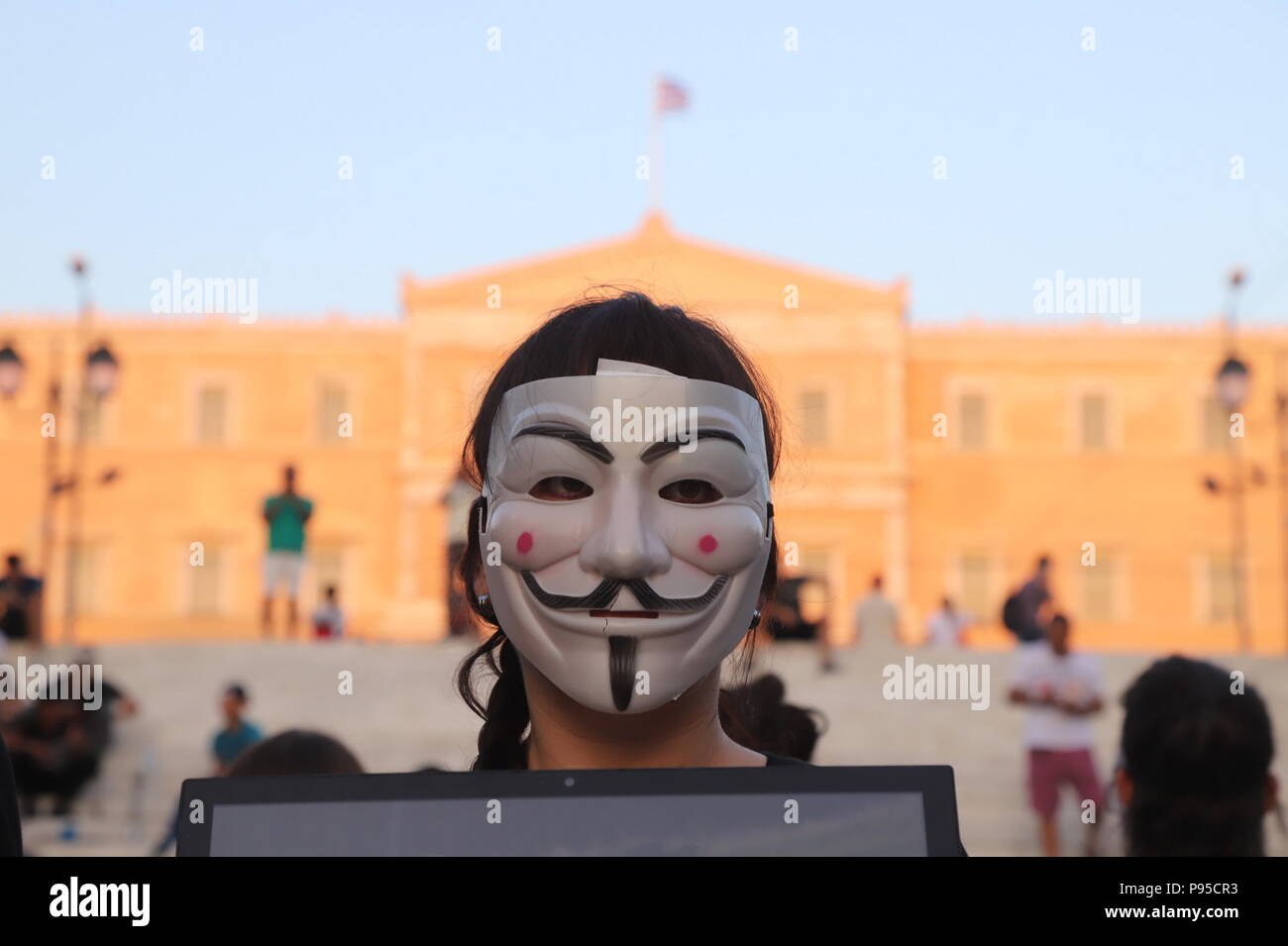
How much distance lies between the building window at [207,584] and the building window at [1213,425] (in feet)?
78.9

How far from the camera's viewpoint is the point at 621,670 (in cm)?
213

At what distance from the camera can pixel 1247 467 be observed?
3891cm

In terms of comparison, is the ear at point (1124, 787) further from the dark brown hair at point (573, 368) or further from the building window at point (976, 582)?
the building window at point (976, 582)

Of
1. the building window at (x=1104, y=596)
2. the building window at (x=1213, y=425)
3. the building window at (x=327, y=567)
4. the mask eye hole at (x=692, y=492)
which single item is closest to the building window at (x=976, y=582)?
the building window at (x=1104, y=596)

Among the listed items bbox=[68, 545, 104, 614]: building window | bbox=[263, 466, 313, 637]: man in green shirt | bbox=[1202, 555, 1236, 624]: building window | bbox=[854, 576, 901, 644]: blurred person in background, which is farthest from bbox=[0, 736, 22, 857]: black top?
bbox=[1202, 555, 1236, 624]: building window

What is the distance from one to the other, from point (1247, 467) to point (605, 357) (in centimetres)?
3940

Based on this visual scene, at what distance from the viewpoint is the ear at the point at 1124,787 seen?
11.0ft

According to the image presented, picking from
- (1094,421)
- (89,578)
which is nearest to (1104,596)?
(1094,421)

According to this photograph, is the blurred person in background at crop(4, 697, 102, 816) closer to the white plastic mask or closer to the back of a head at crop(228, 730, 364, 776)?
the back of a head at crop(228, 730, 364, 776)

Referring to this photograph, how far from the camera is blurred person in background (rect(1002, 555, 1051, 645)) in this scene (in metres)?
15.3

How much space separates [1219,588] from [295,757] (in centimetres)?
3798

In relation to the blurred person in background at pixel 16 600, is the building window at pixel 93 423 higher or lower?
higher

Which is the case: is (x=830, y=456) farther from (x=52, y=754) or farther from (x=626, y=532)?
(x=626, y=532)
